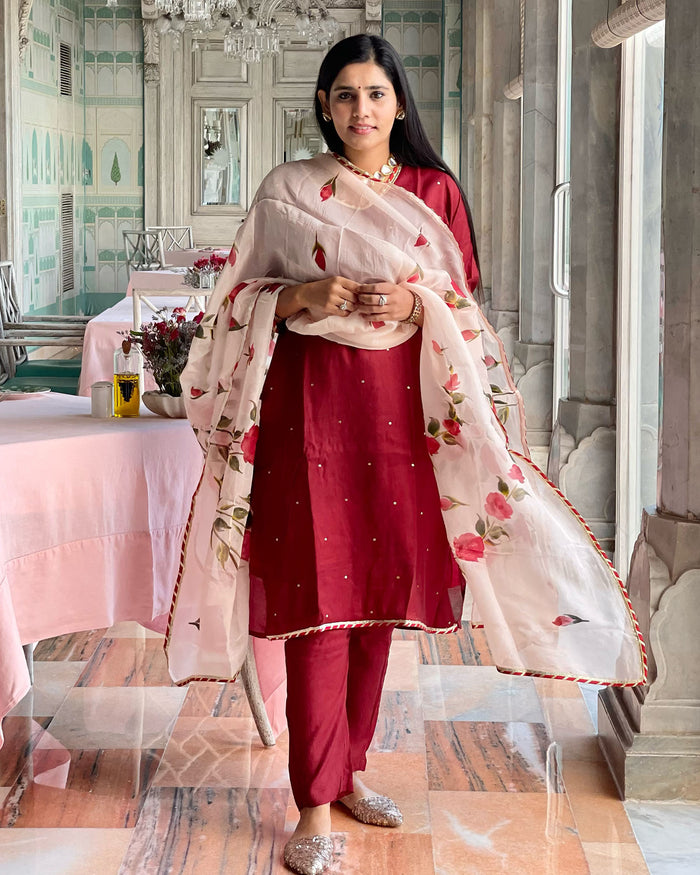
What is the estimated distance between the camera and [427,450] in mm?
2201

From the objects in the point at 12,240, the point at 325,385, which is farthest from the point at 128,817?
the point at 12,240

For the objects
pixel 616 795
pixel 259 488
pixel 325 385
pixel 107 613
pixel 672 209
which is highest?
pixel 672 209

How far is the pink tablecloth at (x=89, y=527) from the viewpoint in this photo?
243 cm

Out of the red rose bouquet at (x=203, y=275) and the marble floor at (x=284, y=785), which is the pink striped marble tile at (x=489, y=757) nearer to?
the marble floor at (x=284, y=785)

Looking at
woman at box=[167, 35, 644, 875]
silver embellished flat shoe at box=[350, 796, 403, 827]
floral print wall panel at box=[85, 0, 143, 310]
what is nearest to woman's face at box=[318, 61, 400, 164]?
woman at box=[167, 35, 644, 875]

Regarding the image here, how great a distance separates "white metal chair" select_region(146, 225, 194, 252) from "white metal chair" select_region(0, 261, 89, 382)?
240 inches

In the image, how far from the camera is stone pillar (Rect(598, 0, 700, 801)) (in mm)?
2432

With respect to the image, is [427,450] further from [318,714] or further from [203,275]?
[203,275]

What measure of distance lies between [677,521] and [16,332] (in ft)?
14.2

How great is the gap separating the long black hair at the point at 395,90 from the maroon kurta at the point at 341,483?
0.11 ft

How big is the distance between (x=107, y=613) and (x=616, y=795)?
1.17 meters

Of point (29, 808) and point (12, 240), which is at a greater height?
point (12, 240)

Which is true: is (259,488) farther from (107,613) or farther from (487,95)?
(487,95)

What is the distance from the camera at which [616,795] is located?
2461mm
